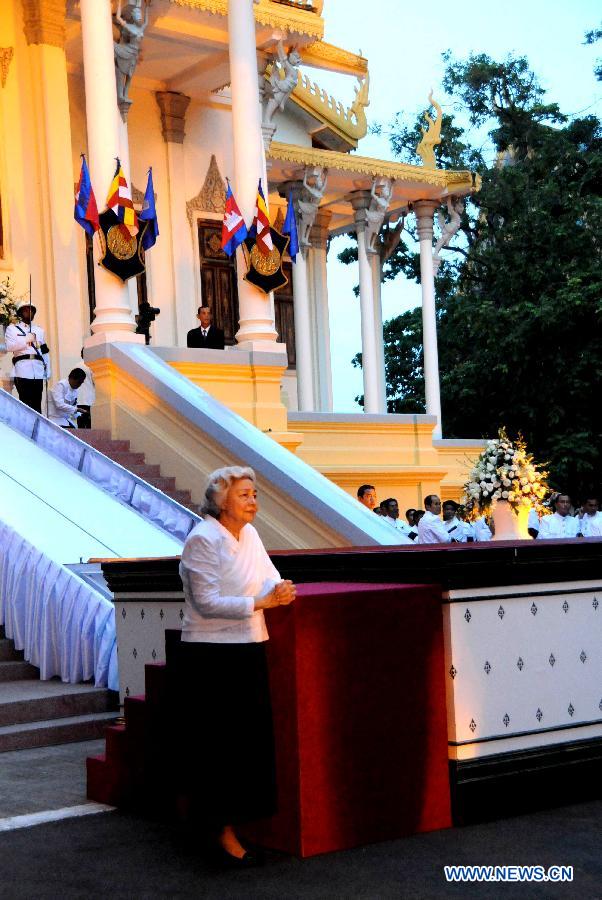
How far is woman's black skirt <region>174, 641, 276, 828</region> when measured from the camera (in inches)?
208

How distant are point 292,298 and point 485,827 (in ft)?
56.7

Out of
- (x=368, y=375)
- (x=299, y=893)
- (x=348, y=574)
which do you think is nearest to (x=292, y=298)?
(x=368, y=375)

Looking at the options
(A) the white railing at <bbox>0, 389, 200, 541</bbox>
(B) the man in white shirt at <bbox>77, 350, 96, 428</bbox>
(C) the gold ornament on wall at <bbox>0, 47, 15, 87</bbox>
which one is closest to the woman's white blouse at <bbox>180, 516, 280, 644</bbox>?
(A) the white railing at <bbox>0, 389, 200, 541</bbox>

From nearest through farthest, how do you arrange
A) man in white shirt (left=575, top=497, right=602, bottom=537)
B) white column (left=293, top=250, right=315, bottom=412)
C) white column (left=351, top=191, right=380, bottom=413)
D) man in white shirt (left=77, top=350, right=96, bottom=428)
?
man in white shirt (left=77, top=350, right=96, bottom=428), man in white shirt (left=575, top=497, right=602, bottom=537), white column (left=293, top=250, right=315, bottom=412), white column (left=351, top=191, right=380, bottom=413)

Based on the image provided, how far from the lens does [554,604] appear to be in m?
6.33

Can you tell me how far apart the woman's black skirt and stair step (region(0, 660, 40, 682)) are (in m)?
4.18

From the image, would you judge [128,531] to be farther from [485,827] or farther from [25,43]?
[25,43]

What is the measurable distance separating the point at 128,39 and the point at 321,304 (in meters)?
7.37

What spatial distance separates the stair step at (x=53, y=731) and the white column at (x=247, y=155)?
7.63 metres

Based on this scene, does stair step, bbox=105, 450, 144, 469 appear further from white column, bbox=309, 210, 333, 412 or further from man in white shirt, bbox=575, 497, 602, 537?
white column, bbox=309, 210, 333, 412

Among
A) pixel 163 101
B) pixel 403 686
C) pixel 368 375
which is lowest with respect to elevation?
pixel 403 686

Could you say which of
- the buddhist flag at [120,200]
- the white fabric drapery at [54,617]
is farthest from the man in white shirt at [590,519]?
the white fabric drapery at [54,617]

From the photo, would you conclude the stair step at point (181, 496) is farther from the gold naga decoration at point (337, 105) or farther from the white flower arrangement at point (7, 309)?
the gold naga decoration at point (337, 105)

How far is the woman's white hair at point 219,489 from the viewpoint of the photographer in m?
5.45
